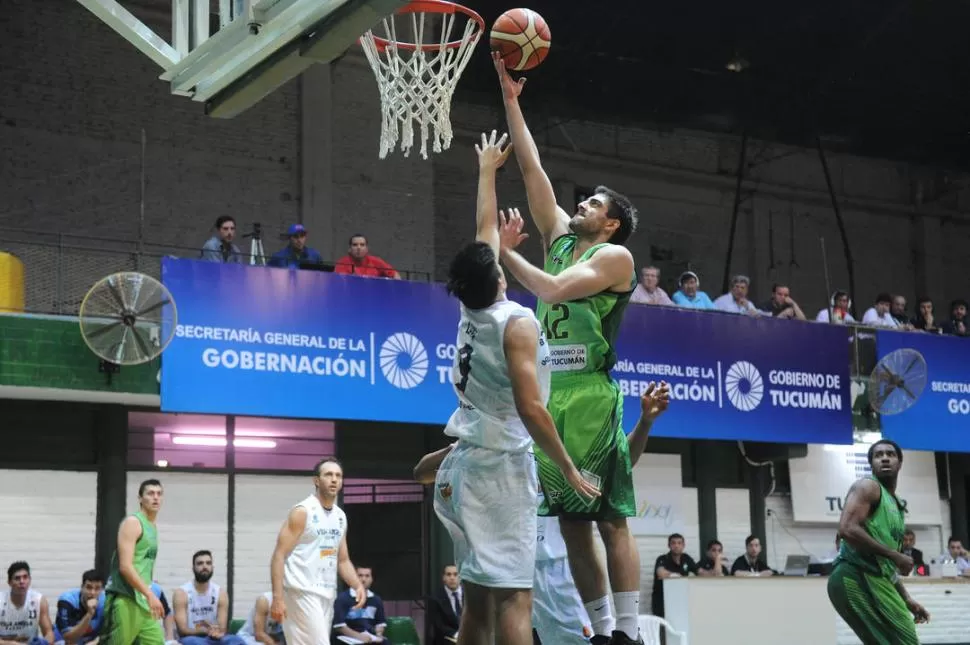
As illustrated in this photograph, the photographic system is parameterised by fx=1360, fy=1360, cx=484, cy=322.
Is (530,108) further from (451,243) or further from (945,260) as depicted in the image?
(945,260)

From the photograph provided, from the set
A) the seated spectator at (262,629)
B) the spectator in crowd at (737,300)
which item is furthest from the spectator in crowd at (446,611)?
the spectator in crowd at (737,300)

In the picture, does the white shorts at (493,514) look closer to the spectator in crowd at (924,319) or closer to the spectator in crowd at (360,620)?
the spectator in crowd at (360,620)

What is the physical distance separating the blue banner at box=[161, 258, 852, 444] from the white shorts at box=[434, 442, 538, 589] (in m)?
8.28

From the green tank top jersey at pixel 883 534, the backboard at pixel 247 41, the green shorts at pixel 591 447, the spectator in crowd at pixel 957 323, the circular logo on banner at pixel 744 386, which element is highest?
the spectator in crowd at pixel 957 323

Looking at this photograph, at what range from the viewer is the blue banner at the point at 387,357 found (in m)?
13.9

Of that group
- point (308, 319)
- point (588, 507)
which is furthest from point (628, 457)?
point (308, 319)

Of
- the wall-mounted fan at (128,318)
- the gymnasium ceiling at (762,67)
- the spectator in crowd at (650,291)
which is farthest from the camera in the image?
the gymnasium ceiling at (762,67)

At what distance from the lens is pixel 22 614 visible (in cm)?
1379

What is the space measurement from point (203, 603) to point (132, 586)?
13.3ft

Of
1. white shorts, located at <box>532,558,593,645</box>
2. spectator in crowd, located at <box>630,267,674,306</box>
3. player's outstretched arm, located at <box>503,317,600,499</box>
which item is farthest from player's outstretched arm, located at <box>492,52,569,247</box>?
spectator in crowd, located at <box>630,267,674,306</box>

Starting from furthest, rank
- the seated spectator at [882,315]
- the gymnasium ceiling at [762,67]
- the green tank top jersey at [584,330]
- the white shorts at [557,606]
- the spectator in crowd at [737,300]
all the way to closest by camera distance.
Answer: the seated spectator at [882,315] < the gymnasium ceiling at [762,67] < the spectator in crowd at [737,300] < the white shorts at [557,606] < the green tank top jersey at [584,330]

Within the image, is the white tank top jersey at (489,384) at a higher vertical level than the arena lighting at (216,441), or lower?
lower

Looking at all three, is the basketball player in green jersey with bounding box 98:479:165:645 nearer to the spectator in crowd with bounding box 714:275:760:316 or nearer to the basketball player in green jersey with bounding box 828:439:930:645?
the basketball player in green jersey with bounding box 828:439:930:645

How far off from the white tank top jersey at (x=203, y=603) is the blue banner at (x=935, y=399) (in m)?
9.25
